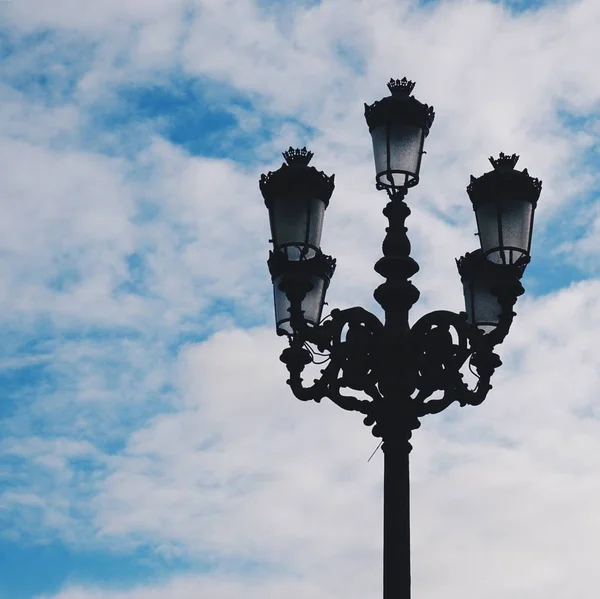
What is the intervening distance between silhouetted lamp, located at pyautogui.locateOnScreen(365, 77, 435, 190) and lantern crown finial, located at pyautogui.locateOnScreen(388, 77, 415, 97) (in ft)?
0.17

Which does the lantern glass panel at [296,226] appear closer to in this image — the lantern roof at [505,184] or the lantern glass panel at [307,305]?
the lantern glass panel at [307,305]

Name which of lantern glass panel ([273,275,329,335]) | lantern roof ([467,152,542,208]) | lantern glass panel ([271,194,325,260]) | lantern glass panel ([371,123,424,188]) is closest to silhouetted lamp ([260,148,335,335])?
lantern glass panel ([271,194,325,260])

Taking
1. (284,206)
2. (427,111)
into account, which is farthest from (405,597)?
(427,111)

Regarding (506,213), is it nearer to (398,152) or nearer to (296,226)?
(398,152)

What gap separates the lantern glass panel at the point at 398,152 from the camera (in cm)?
842

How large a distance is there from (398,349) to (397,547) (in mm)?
1304

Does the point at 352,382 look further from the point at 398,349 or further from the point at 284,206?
the point at 284,206

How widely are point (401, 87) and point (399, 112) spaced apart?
0.31 m

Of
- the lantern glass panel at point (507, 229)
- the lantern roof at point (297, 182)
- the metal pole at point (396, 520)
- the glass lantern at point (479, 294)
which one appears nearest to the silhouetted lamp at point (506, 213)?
the lantern glass panel at point (507, 229)

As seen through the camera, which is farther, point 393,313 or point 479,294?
point 479,294

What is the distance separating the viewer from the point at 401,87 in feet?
28.3

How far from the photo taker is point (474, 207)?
27.2ft

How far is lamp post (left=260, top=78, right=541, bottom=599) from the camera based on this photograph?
782 cm

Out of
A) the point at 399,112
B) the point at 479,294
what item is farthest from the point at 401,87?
the point at 479,294
